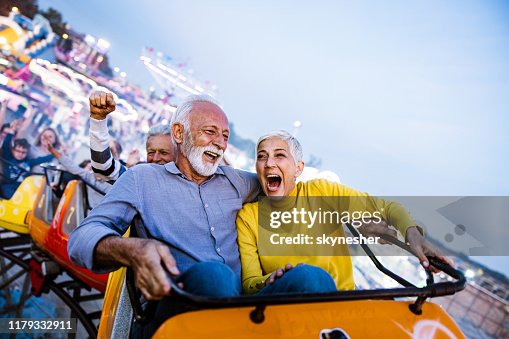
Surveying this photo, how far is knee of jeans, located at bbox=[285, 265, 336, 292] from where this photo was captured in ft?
3.93

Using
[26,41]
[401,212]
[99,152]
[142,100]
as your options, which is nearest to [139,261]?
[401,212]

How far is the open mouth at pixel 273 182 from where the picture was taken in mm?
1933

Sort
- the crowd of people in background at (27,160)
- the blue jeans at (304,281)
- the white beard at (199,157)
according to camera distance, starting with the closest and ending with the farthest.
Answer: the blue jeans at (304,281) → the white beard at (199,157) → the crowd of people in background at (27,160)

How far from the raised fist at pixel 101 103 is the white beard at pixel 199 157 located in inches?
23.9

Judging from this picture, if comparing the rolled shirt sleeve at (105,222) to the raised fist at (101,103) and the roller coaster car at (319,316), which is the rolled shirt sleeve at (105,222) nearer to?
the roller coaster car at (319,316)

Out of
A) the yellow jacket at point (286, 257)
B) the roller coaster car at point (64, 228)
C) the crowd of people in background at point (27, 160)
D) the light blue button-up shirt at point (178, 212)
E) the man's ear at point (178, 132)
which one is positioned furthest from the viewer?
the crowd of people in background at point (27, 160)

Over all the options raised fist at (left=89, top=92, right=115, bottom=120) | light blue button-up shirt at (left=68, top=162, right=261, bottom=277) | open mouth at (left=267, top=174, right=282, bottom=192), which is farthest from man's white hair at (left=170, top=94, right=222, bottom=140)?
open mouth at (left=267, top=174, right=282, bottom=192)

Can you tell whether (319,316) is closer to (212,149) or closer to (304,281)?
(304,281)

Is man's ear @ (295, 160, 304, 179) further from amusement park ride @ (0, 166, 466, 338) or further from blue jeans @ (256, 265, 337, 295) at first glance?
blue jeans @ (256, 265, 337, 295)

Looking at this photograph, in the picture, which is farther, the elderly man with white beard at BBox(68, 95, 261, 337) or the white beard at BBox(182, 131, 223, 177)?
the white beard at BBox(182, 131, 223, 177)

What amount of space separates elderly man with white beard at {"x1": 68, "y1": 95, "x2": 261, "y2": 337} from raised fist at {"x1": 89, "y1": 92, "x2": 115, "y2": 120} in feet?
1.48

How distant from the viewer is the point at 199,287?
1.15 metres

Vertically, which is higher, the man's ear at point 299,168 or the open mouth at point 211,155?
the man's ear at point 299,168

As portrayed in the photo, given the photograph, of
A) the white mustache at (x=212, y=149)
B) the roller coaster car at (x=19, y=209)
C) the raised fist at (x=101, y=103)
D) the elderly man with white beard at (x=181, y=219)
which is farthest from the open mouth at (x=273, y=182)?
the roller coaster car at (x=19, y=209)
